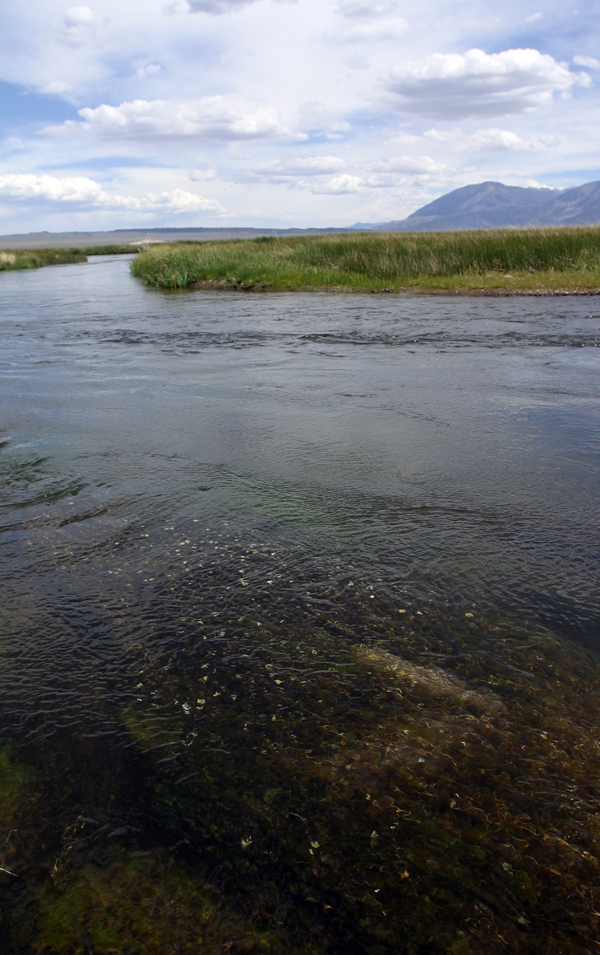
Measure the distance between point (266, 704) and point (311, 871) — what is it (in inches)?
34.6

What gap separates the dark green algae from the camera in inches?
82.0

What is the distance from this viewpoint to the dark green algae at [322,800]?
208cm

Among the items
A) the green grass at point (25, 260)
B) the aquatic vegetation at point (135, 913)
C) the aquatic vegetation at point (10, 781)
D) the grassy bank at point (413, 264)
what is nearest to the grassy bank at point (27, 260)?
the green grass at point (25, 260)

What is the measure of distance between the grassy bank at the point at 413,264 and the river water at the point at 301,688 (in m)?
16.8

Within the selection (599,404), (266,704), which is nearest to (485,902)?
(266,704)

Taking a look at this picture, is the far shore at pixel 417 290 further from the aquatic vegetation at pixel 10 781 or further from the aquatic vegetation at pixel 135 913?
the aquatic vegetation at pixel 135 913

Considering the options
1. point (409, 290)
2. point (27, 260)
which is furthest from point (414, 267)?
point (27, 260)

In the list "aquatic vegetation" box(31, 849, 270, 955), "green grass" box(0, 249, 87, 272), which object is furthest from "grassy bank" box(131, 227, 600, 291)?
"green grass" box(0, 249, 87, 272)

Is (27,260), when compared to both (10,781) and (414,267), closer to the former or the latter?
(414,267)

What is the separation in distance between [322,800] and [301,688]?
0.66 meters

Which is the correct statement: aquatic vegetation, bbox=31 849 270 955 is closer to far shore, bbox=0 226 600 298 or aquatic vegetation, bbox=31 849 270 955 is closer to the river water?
the river water

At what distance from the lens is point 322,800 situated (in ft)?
8.30

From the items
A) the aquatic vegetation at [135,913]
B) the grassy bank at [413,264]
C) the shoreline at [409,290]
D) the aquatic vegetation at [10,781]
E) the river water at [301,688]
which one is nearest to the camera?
the aquatic vegetation at [135,913]

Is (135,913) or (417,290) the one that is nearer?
(135,913)
